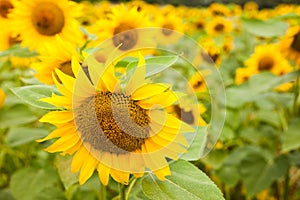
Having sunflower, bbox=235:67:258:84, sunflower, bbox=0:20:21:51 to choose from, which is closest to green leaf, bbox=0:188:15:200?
sunflower, bbox=0:20:21:51

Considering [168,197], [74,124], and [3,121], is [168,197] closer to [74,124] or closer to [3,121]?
[74,124]

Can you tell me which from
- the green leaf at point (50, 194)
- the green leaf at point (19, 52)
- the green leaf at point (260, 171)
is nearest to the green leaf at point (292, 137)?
the green leaf at point (260, 171)

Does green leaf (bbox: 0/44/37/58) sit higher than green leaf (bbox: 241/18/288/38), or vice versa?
green leaf (bbox: 0/44/37/58)

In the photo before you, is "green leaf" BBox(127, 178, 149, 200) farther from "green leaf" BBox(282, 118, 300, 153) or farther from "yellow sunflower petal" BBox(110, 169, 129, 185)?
"green leaf" BBox(282, 118, 300, 153)

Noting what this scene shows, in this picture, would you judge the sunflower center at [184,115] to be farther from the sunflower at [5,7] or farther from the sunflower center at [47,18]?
the sunflower at [5,7]

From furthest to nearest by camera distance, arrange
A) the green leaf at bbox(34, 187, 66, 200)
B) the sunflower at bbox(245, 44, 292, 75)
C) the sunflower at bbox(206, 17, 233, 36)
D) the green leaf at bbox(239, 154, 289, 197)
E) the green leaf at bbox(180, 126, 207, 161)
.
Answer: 1. the sunflower at bbox(206, 17, 233, 36)
2. the sunflower at bbox(245, 44, 292, 75)
3. the green leaf at bbox(239, 154, 289, 197)
4. the green leaf at bbox(34, 187, 66, 200)
5. the green leaf at bbox(180, 126, 207, 161)

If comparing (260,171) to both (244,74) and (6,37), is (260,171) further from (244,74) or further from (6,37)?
(6,37)
